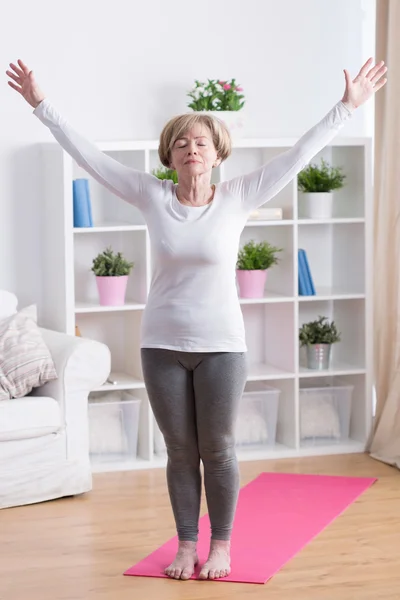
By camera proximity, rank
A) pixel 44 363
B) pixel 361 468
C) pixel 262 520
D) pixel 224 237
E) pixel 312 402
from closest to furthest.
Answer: pixel 224 237 < pixel 262 520 < pixel 44 363 < pixel 361 468 < pixel 312 402

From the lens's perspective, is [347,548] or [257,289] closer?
[347,548]

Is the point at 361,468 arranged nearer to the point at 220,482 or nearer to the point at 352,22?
the point at 220,482

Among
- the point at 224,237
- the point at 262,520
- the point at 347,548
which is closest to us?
the point at 224,237

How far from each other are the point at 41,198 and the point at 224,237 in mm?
1898

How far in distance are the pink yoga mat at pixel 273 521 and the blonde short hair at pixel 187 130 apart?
48.1 inches

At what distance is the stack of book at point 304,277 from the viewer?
475cm

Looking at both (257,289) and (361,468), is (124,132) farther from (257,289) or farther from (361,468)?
(361,468)

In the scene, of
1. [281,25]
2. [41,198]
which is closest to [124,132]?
[41,198]

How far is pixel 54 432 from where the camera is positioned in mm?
4039

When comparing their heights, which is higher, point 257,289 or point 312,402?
point 257,289

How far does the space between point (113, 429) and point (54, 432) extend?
55 centimetres

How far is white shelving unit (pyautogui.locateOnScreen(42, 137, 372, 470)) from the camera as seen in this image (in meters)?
4.52

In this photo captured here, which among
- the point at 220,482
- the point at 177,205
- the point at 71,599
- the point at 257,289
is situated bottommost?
the point at 71,599

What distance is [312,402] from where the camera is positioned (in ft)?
15.8
